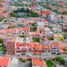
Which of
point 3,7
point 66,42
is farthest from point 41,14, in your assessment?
point 66,42

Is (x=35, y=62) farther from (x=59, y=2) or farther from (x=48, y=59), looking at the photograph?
(x=59, y=2)

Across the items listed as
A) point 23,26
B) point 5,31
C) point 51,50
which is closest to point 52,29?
point 23,26

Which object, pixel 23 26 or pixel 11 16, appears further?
pixel 11 16

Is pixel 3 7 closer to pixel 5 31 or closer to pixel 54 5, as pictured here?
pixel 54 5

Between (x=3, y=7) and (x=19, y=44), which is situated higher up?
(x=19, y=44)

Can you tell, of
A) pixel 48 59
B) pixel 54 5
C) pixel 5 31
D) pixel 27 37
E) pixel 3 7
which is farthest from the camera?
pixel 54 5

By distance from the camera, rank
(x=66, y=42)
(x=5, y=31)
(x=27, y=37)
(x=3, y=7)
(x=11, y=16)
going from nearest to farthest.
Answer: (x=66, y=42), (x=27, y=37), (x=5, y=31), (x=11, y=16), (x=3, y=7)
